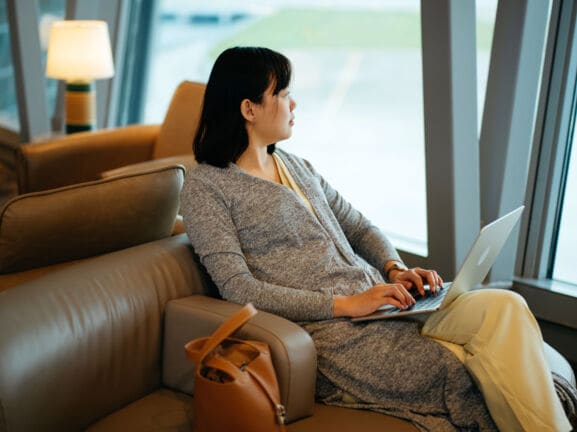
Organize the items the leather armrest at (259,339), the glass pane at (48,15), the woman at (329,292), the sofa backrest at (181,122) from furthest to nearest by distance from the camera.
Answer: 1. the glass pane at (48,15)
2. the sofa backrest at (181,122)
3. the woman at (329,292)
4. the leather armrest at (259,339)

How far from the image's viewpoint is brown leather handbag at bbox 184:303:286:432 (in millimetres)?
1599

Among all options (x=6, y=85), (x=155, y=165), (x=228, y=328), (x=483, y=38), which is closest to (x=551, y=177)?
(x=483, y=38)

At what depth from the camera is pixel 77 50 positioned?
397cm

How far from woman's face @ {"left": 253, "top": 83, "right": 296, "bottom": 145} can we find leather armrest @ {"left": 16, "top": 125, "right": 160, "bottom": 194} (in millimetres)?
1544

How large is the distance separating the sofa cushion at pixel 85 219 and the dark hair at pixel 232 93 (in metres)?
0.18

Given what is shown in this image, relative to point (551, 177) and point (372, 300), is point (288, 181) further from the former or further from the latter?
point (551, 177)

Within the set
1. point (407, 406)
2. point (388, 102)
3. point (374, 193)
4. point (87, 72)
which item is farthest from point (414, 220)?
point (407, 406)

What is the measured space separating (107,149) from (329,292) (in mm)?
A: 1957

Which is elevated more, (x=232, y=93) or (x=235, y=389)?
(x=232, y=93)

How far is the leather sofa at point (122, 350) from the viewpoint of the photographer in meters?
1.64

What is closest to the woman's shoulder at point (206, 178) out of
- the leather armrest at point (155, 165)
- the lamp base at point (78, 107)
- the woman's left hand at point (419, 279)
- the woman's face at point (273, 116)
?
the woman's face at point (273, 116)

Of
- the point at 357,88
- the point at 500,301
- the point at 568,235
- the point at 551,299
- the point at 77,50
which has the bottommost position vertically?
the point at 551,299

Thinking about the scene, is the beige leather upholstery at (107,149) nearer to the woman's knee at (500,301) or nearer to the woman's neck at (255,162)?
the woman's neck at (255,162)

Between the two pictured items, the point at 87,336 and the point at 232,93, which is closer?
the point at 87,336
